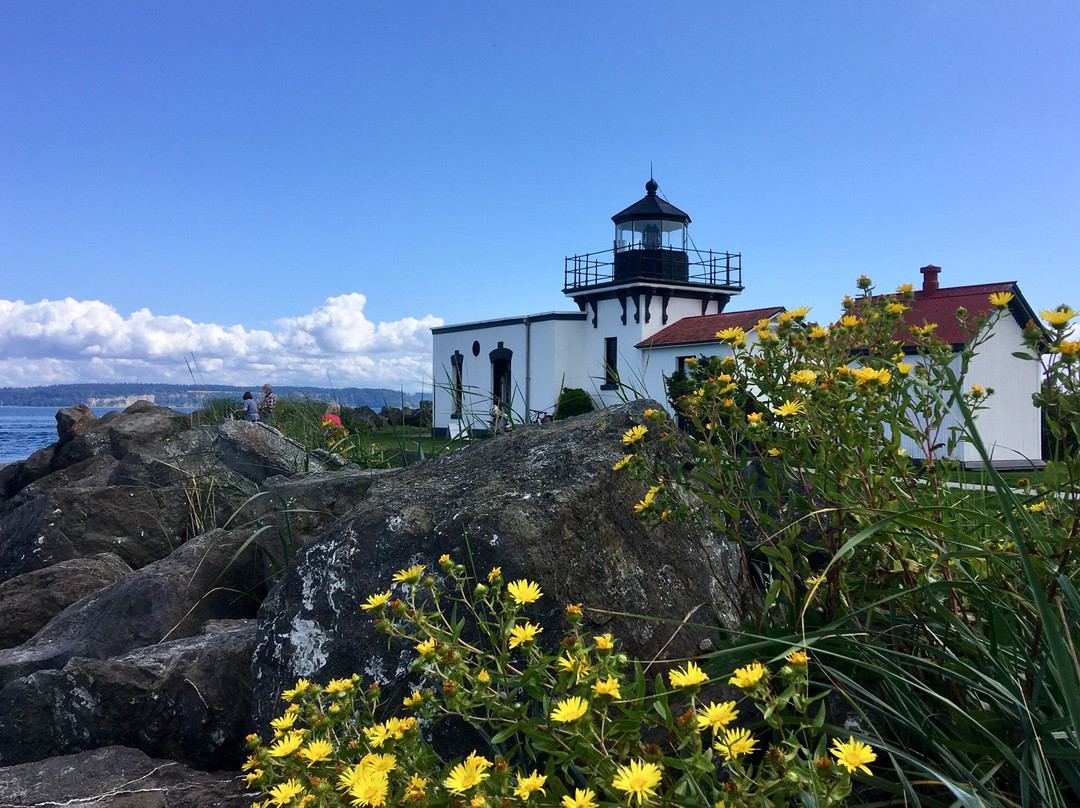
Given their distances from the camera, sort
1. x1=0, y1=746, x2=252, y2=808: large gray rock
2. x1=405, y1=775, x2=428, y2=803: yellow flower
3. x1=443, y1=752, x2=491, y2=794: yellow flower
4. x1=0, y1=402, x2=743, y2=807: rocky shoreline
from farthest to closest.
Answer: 1. x1=0, y1=402, x2=743, y2=807: rocky shoreline
2. x1=0, y1=746, x2=252, y2=808: large gray rock
3. x1=405, y1=775, x2=428, y2=803: yellow flower
4. x1=443, y1=752, x2=491, y2=794: yellow flower

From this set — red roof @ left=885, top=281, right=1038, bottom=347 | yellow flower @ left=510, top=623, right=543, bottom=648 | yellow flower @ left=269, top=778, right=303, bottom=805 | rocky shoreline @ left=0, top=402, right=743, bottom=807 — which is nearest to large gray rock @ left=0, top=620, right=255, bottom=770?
rocky shoreline @ left=0, top=402, right=743, bottom=807

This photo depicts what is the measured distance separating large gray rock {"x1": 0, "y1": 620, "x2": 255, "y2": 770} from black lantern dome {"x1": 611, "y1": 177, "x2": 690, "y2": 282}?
22.5 metres

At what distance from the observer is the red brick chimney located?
2080 cm

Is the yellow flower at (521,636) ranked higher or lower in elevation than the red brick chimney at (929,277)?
lower

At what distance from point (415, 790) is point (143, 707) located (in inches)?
80.1

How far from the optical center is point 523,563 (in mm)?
2619

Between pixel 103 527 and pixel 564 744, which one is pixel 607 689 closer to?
pixel 564 744

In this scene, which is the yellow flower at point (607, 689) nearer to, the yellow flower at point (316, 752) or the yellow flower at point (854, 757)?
the yellow flower at point (854, 757)

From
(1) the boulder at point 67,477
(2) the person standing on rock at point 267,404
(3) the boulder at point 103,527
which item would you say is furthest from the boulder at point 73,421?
(3) the boulder at point 103,527

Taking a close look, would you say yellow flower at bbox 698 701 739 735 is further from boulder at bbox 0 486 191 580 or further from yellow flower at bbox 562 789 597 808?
boulder at bbox 0 486 191 580

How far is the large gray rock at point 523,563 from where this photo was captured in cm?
263

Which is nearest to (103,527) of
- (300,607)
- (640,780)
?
(300,607)

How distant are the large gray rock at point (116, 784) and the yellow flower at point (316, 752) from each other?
945 millimetres

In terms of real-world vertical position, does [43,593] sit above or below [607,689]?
below
